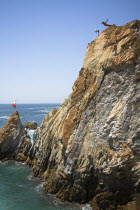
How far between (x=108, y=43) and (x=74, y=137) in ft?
42.8

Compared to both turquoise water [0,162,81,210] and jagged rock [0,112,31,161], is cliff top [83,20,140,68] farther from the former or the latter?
jagged rock [0,112,31,161]

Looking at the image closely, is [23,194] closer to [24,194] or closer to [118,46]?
[24,194]

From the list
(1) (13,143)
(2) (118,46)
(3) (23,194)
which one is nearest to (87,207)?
(3) (23,194)

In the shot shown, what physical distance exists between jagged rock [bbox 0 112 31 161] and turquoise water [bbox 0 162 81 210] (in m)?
7.22

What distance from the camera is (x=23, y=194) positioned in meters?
29.1

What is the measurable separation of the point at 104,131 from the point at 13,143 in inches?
1016

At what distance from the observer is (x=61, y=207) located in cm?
2538

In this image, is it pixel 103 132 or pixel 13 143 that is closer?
pixel 103 132

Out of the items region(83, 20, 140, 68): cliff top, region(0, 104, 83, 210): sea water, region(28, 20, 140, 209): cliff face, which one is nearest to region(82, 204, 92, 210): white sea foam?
region(0, 104, 83, 210): sea water

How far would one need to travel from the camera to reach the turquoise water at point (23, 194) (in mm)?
25844

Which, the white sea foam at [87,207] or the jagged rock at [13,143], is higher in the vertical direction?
the jagged rock at [13,143]

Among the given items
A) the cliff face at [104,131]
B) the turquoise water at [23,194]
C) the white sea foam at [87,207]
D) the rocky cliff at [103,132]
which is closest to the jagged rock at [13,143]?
the turquoise water at [23,194]

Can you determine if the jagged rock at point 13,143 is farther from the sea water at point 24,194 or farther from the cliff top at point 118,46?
the cliff top at point 118,46

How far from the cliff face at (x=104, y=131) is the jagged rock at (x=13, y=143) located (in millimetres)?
13680
